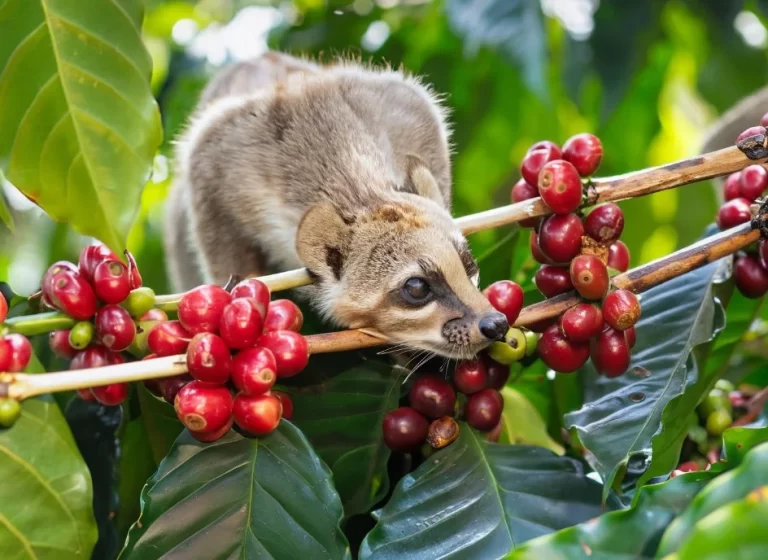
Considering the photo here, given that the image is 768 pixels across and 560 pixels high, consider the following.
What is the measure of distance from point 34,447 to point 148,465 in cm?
27

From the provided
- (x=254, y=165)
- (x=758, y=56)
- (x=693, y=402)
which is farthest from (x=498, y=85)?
(x=693, y=402)

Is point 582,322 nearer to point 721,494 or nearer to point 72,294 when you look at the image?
point 721,494

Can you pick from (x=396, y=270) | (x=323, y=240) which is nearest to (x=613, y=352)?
(x=396, y=270)

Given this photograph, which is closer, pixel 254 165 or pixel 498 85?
pixel 254 165

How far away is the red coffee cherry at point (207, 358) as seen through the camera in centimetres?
92

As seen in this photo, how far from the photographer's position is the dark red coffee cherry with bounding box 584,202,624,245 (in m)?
1.17

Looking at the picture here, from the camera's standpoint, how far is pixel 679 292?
4.20 ft

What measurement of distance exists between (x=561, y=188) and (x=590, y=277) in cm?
14

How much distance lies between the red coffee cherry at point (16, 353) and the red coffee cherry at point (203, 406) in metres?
0.17

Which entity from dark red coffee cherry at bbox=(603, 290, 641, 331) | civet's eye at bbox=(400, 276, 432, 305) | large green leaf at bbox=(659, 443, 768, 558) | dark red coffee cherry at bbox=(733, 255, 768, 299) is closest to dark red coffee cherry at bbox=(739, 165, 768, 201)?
dark red coffee cherry at bbox=(733, 255, 768, 299)

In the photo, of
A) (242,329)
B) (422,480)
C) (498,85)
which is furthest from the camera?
(498,85)

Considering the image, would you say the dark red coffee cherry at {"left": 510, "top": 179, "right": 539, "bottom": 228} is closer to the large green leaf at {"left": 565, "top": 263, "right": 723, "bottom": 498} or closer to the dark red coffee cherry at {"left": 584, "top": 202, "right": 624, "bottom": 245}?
the dark red coffee cherry at {"left": 584, "top": 202, "right": 624, "bottom": 245}

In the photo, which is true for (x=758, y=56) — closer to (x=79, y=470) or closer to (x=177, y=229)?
(x=177, y=229)

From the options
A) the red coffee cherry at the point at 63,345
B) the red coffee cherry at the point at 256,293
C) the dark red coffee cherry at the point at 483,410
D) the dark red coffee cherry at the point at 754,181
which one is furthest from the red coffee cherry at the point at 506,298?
the red coffee cherry at the point at 63,345
